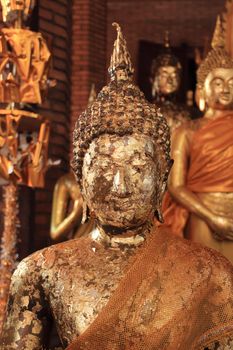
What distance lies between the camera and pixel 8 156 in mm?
4520

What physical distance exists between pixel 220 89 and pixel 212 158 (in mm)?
423

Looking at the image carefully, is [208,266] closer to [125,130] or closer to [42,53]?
[125,130]

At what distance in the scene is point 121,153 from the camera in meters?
2.70

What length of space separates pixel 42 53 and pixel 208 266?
7.08ft

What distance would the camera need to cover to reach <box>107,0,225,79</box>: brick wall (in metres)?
13.8

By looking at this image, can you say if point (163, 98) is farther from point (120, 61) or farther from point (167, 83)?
point (120, 61)

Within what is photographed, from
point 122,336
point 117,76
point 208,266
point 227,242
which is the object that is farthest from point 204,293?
point 227,242

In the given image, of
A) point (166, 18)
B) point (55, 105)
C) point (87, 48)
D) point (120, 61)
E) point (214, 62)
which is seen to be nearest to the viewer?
point (120, 61)

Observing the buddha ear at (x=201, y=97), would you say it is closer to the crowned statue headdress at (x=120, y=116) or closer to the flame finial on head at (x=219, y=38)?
the flame finial on head at (x=219, y=38)

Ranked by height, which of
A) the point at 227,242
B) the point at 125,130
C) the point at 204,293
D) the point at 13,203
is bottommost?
the point at 227,242

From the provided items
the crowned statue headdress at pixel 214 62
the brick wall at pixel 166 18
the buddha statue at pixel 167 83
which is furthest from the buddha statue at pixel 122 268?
the brick wall at pixel 166 18

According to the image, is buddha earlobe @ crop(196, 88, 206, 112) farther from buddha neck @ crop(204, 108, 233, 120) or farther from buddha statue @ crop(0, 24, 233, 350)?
buddha statue @ crop(0, 24, 233, 350)

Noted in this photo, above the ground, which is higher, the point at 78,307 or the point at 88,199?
the point at 88,199

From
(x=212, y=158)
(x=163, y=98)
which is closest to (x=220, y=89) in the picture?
(x=212, y=158)
